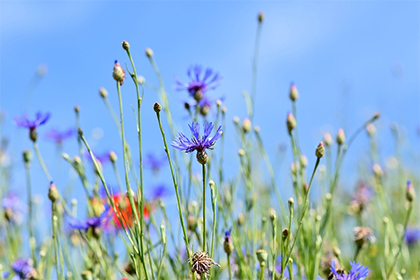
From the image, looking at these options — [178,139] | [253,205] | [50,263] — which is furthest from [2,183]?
[178,139]

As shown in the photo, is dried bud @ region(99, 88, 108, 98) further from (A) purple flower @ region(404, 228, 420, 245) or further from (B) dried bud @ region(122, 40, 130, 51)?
(A) purple flower @ region(404, 228, 420, 245)

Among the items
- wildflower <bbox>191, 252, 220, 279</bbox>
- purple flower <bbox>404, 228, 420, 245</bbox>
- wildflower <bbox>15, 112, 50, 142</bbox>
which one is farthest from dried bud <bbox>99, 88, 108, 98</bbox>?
purple flower <bbox>404, 228, 420, 245</bbox>

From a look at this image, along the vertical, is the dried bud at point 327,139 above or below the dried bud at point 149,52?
below

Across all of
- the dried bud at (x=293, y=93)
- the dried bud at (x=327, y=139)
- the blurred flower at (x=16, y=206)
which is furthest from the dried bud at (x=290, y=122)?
the blurred flower at (x=16, y=206)

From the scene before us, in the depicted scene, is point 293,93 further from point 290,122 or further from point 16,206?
point 16,206

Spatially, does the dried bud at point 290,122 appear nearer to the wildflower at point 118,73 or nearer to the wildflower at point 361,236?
the wildflower at point 361,236

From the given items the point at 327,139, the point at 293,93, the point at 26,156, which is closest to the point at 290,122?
the point at 293,93

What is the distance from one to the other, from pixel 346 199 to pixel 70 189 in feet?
7.24

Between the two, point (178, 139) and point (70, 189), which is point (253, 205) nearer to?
point (178, 139)

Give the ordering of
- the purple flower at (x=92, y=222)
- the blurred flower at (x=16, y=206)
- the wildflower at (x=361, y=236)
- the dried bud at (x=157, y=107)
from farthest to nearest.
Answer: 1. the blurred flower at (x=16, y=206)
2. the wildflower at (x=361, y=236)
3. the purple flower at (x=92, y=222)
4. the dried bud at (x=157, y=107)

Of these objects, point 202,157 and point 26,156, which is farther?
point 26,156

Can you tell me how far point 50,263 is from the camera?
184cm

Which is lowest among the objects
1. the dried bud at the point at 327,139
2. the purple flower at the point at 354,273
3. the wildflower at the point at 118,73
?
the purple flower at the point at 354,273

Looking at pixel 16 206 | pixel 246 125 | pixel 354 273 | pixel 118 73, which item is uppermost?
pixel 16 206
